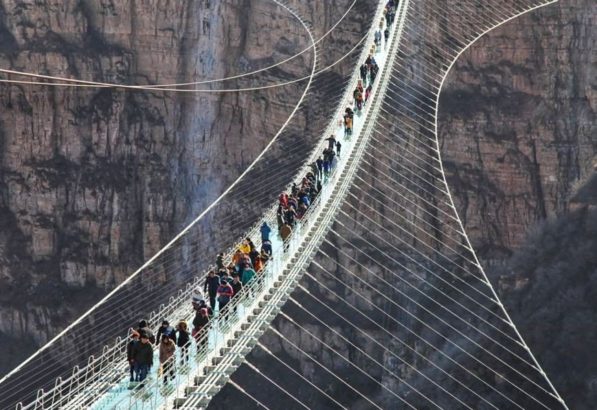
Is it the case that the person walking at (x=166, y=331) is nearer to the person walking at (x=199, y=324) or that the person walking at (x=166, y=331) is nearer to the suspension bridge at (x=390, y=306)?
the person walking at (x=199, y=324)

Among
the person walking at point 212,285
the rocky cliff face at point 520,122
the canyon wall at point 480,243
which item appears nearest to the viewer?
the person walking at point 212,285

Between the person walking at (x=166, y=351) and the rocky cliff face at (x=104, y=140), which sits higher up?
the person walking at (x=166, y=351)

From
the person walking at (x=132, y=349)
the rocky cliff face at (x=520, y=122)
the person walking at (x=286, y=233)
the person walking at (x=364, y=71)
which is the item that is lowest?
the rocky cliff face at (x=520, y=122)

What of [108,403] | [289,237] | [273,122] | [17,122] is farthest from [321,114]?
[108,403]

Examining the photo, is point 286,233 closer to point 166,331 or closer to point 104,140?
point 166,331

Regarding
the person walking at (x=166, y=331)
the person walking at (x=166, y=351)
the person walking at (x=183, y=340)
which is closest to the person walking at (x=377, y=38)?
the person walking at (x=183, y=340)

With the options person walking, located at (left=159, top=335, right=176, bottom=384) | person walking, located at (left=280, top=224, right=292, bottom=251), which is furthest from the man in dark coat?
person walking, located at (left=280, top=224, right=292, bottom=251)

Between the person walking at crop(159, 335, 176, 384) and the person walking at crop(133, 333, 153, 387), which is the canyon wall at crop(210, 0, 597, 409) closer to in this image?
the person walking at crop(159, 335, 176, 384)

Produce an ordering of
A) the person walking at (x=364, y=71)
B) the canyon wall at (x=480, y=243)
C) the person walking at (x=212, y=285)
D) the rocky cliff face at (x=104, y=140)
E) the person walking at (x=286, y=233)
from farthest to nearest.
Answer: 1. the rocky cliff face at (x=104, y=140)
2. the canyon wall at (x=480, y=243)
3. the person walking at (x=364, y=71)
4. the person walking at (x=286, y=233)
5. the person walking at (x=212, y=285)
